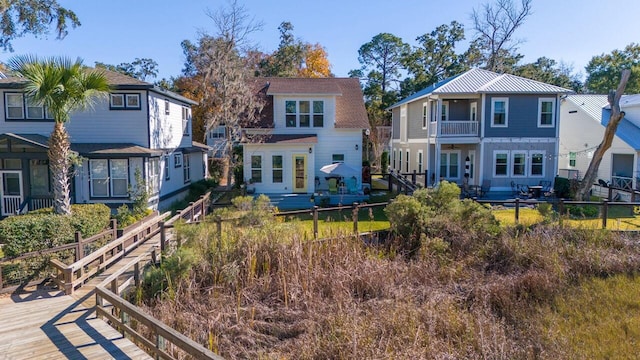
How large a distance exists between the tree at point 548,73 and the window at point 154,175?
1441 inches

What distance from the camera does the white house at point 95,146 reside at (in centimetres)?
1753

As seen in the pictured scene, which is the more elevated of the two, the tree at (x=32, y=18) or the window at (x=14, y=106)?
the tree at (x=32, y=18)

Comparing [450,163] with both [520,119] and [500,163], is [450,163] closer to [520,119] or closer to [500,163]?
[500,163]

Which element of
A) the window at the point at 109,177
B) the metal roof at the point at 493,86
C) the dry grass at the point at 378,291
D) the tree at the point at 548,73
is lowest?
the dry grass at the point at 378,291

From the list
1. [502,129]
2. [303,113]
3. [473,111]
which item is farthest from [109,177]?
[502,129]

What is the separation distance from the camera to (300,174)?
2255 centimetres

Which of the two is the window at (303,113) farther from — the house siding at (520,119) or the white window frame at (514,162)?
the white window frame at (514,162)

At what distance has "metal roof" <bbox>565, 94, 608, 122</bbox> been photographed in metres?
26.6

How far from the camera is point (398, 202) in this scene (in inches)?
475

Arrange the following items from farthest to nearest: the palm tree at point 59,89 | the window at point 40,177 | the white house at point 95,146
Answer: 1. the window at point 40,177
2. the white house at point 95,146
3. the palm tree at point 59,89

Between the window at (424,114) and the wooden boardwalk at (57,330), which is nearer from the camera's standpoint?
the wooden boardwalk at (57,330)

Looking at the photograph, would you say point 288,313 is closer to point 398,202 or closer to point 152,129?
point 398,202

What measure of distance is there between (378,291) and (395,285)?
0.54 m

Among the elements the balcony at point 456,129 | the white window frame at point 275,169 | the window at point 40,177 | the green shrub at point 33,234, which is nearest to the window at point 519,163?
the balcony at point 456,129
